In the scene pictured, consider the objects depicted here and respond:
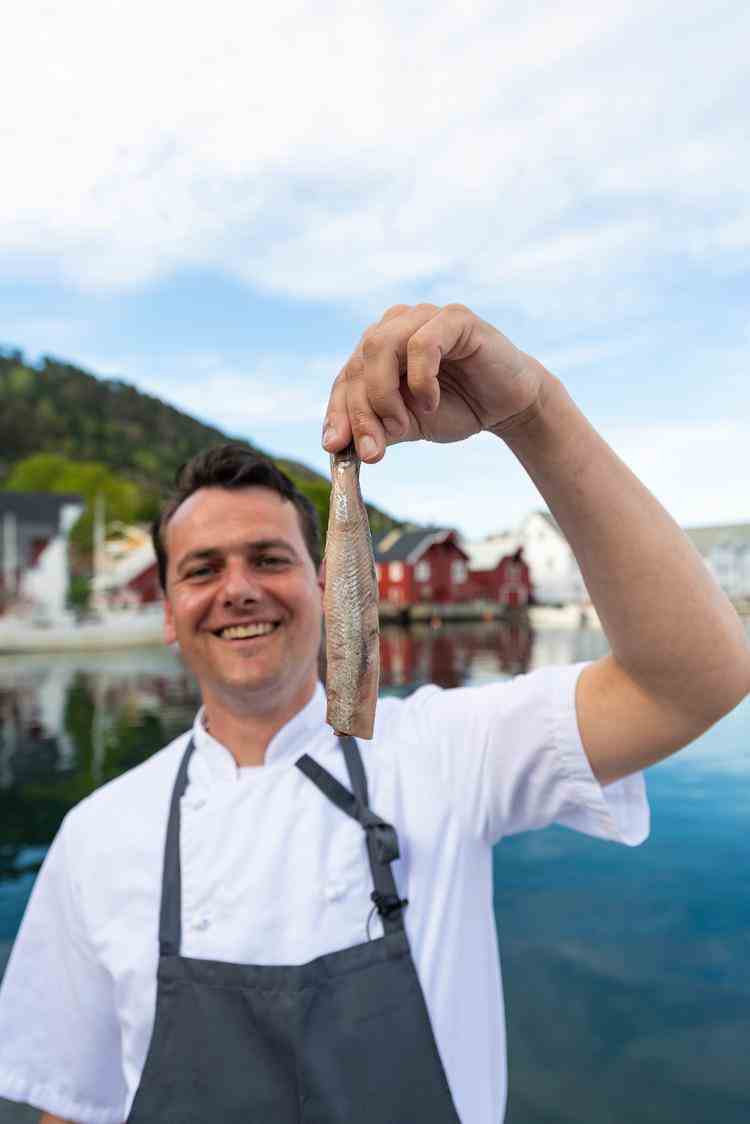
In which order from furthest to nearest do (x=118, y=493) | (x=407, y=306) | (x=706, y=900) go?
(x=118, y=493) → (x=706, y=900) → (x=407, y=306)

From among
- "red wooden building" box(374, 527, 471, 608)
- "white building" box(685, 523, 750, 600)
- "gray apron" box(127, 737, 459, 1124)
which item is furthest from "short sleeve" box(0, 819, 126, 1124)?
"white building" box(685, 523, 750, 600)

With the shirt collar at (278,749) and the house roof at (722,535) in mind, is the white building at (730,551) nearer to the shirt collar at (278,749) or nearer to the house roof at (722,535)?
the house roof at (722,535)

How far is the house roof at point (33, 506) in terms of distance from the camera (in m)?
51.4

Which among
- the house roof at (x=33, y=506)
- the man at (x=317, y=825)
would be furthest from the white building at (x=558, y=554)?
the man at (x=317, y=825)

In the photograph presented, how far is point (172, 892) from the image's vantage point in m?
2.74

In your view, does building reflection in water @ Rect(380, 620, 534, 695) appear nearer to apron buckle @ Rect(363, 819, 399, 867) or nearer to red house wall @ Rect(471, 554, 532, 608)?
red house wall @ Rect(471, 554, 532, 608)

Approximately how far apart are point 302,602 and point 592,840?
991cm

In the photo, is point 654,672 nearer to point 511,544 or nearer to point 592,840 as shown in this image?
point 592,840

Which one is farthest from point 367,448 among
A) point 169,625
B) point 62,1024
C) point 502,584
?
point 502,584

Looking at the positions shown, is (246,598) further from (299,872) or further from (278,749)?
(299,872)

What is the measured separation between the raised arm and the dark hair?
3.41 feet

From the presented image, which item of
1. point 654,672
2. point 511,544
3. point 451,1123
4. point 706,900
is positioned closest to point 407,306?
point 654,672

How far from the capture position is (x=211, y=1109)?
256cm

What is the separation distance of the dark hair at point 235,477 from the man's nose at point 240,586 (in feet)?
0.98
